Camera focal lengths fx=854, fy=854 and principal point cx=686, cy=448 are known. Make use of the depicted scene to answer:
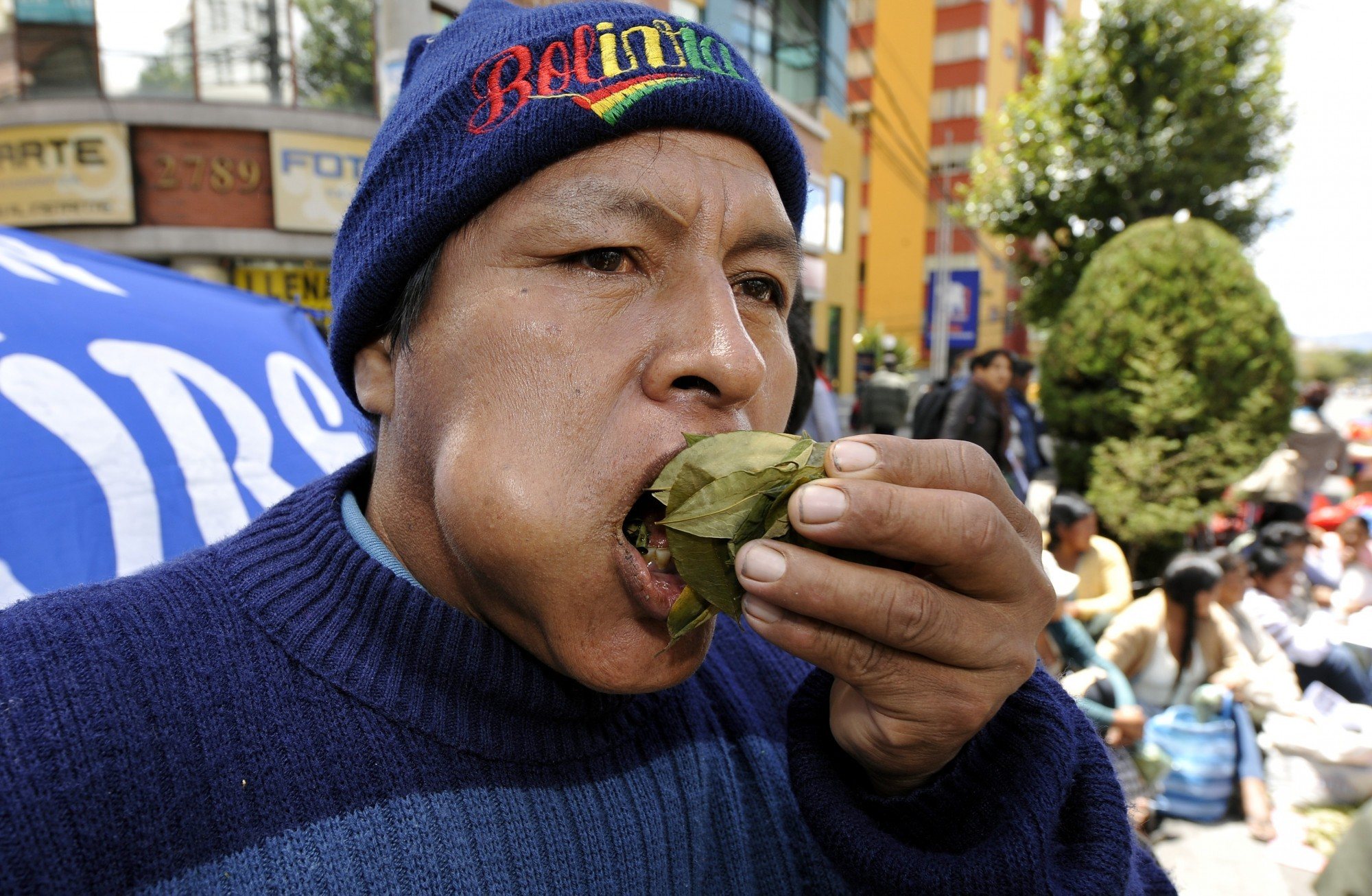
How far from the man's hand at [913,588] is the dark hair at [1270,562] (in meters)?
7.23

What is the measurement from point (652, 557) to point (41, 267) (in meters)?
2.85

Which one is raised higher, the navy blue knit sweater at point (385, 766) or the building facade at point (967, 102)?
the building facade at point (967, 102)

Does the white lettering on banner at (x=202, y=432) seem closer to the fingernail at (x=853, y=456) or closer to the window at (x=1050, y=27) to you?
the fingernail at (x=853, y=456)

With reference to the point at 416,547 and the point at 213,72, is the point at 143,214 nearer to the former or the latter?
the point at 213,72

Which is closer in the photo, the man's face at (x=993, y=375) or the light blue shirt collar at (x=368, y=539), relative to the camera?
the light blue shirt collar at (x=368, y=539)

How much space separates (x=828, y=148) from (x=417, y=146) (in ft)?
80.0

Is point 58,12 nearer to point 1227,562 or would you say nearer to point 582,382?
point 582,382

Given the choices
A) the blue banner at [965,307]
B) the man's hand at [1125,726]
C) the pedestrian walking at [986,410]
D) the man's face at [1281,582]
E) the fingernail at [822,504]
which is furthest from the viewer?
the blue banner at [965,307]

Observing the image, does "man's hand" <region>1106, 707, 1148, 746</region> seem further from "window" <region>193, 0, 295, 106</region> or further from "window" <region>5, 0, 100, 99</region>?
"window" <region>5, 0, 100, 99</region>

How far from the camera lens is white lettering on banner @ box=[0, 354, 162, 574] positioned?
2.45 m

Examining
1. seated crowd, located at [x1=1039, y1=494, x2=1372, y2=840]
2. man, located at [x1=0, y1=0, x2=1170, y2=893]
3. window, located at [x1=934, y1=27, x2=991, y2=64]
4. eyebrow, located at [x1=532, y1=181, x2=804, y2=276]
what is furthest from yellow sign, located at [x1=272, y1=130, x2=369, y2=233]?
window, located at [x1=934, y1=27, x2=991, y2=64]

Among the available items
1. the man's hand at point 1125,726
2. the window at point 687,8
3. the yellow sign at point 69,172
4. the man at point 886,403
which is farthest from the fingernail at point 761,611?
the window at point 687,8

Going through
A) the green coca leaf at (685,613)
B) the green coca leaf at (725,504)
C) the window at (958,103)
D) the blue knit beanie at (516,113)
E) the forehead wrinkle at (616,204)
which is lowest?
the green coca leaf at (685,613)

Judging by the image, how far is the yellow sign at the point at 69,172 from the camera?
11.8 meters
